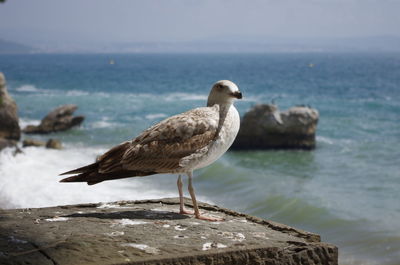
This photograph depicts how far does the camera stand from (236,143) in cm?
2380

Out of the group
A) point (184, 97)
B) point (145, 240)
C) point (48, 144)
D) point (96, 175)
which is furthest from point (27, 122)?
point (145, 240)

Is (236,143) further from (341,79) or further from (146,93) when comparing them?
(341,79)

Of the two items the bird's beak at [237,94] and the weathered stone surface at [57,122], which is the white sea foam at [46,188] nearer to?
the bird's beak at [237,94]

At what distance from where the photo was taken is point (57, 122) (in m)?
29.3

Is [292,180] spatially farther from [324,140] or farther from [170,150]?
[170,150]

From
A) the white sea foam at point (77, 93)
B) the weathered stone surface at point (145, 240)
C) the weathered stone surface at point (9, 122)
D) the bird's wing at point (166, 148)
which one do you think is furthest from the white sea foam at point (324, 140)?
the white sea foam at point (77, 93)

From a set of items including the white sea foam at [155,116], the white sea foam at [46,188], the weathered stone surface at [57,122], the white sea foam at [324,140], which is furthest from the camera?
the white sea foam at [155,116]

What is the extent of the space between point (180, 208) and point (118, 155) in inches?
33.6

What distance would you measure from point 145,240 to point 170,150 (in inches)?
37.5

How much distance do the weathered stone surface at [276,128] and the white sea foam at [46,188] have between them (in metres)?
7.22

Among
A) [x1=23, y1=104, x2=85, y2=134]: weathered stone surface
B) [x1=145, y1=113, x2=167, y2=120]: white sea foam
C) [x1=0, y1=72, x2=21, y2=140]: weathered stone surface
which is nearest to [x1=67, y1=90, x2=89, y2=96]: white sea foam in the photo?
[x1=145, y1=113, x2=167, y2=120]: white sea foam

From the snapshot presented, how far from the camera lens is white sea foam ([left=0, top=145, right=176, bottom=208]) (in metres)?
13.9

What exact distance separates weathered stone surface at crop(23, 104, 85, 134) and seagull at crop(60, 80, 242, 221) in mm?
24307

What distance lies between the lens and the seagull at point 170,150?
526 cm
